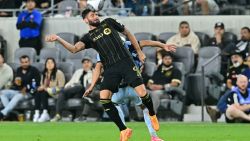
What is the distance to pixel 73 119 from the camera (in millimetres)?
24609

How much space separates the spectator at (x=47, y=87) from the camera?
24266 mm

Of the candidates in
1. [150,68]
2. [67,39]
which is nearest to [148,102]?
[150,68]

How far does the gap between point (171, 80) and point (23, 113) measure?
403 centimetres

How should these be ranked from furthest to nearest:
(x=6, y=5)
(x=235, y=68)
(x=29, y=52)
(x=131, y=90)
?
(x=6, y=5) → (x=29, y=52) → (x=235, y=68) → (x=131, y=90)

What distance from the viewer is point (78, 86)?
955 inches

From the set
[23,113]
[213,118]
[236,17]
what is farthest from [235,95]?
[23,113]

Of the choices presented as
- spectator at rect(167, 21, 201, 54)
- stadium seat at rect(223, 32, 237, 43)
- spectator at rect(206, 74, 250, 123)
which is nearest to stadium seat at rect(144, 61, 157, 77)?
spectator at rect(167, 21, 201, 54)

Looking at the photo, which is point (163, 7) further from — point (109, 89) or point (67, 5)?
point (109, 89)

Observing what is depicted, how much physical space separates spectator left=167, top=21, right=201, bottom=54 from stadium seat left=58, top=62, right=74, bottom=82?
2.61m

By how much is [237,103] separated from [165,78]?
250 cm

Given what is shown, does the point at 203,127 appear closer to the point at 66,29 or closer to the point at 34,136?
the point at 34,136

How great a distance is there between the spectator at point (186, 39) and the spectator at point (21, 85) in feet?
11.7

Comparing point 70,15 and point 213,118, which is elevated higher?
point 70,15

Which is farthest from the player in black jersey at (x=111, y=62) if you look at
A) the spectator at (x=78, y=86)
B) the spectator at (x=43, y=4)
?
the spectator at (x=43, y=4)
